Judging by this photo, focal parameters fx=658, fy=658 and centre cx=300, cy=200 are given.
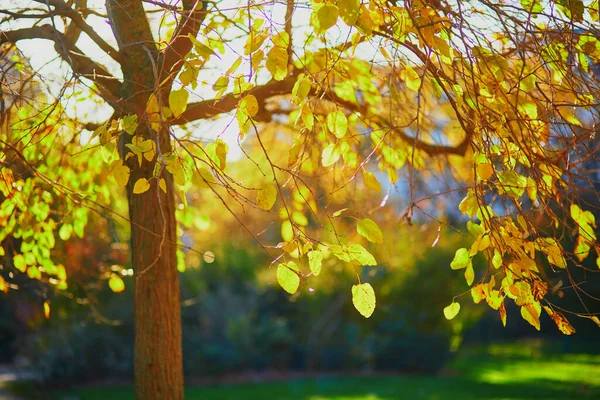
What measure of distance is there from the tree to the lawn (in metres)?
3.92

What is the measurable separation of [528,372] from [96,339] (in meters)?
6.61

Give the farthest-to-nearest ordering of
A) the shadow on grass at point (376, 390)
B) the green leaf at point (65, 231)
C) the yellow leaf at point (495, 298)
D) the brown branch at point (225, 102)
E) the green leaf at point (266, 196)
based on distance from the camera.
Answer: the shadow on grass at point (376, 390) → the green leaf at point (65, 231) → the brown branch at point (225, 102) → the yellow leaf at point (495, 298) → the green leaf at point (266, 196)

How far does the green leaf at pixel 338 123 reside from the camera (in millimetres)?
2594

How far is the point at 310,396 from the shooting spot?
8039mm

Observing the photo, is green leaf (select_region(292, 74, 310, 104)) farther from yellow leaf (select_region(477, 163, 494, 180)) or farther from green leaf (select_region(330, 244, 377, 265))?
yellow leaf (select_region(477, 163, 494, 180))

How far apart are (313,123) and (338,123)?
13cm

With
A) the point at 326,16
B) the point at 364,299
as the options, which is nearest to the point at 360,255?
the point at 364,299

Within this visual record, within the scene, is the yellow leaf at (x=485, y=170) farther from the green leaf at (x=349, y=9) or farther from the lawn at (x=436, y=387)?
the lawn at (x=436, y=387)

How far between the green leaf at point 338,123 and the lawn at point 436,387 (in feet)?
19.3

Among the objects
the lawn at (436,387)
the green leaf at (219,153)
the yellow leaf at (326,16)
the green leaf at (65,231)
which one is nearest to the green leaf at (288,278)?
the green leaf at (219,153)

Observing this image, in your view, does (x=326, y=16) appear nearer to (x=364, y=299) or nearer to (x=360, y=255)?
(x=360, y=255)

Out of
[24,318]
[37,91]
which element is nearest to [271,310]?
[24,318]

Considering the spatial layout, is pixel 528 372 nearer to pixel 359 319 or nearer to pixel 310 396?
pixel 359 319

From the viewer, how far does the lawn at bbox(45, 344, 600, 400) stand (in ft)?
26.7
